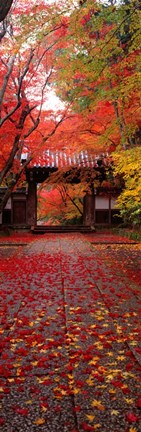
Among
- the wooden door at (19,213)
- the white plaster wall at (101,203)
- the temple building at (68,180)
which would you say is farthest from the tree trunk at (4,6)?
the white plaster wall at (101,203)

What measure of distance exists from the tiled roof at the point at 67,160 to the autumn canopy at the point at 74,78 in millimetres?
829

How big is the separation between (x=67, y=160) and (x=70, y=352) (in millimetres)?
17973

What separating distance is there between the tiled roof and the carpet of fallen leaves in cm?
1270

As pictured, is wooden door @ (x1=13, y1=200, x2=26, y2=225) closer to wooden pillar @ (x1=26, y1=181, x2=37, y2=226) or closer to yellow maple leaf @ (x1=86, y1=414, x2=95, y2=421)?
wooden pillar @ (x1=26, y1=181, x2=37, y2=226)

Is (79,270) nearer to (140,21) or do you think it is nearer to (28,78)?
(140,21)

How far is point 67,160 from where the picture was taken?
21328 millimetres

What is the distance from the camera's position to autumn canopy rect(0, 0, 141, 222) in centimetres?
757

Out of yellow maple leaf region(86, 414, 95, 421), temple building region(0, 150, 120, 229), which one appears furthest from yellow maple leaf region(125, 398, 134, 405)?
temple building region(0, 150, 120, 229)

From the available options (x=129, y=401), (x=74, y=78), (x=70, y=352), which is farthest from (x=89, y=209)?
(x=129, y=401)

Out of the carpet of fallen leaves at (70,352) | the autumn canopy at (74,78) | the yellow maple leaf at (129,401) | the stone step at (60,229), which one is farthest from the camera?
the stone step at (60,229)

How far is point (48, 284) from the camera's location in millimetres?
7539

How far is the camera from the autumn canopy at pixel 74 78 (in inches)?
298

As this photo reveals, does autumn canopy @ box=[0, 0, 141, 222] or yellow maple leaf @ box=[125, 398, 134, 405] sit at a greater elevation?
autumn canopy @ box=[0, 0, 141, 222]

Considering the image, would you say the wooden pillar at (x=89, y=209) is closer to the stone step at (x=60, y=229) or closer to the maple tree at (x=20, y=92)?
the stone step at (x=60, y=229)
